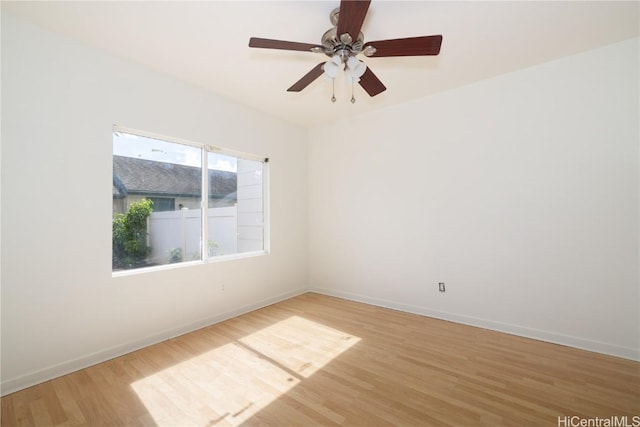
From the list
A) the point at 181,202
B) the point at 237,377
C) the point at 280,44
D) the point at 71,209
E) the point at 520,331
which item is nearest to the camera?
the point at 280,44

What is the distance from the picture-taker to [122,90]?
260 centimetres

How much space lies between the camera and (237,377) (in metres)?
2.18

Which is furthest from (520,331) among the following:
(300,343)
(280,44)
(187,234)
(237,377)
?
(187,234)

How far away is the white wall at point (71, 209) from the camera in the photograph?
2.05 metres

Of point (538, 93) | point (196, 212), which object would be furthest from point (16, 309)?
point (538, 93)

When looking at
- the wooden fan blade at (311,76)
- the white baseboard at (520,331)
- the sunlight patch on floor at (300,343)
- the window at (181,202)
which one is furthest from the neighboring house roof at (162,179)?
the white baseboard at (520,331)

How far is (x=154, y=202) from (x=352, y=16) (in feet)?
8.53

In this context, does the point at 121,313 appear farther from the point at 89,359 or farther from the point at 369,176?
the point at 369,176

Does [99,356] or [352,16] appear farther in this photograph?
[99,356]

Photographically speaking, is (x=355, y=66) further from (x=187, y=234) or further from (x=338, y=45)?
(x=187, y=234)

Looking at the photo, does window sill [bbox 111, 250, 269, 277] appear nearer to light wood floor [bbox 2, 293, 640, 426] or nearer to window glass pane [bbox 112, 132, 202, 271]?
window glass pane [bbox 112, 132, 202, 271]

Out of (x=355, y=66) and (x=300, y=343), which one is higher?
(x=355, y=66)

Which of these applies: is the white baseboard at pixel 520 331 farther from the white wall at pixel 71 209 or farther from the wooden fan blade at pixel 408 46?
the wooden fan blade at pixel 408 46

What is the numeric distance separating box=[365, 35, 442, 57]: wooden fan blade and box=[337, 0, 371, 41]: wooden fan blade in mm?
149
